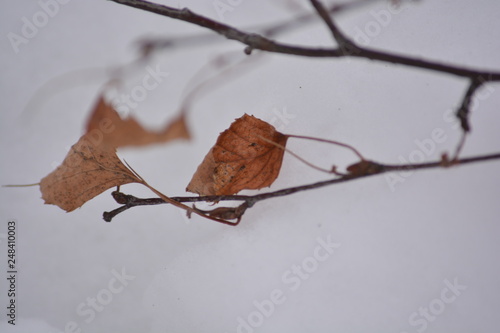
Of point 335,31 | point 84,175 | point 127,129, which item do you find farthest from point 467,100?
point 84,175

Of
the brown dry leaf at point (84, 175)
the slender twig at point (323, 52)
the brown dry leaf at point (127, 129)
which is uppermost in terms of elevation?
the slender twig at point (323, 52)

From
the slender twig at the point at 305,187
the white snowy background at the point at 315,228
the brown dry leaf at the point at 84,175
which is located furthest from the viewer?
the white snowy background at the point at 315,228

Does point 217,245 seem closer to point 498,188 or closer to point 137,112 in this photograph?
point 137,112

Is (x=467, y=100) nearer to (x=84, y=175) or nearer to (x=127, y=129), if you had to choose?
(x=127, y=129)

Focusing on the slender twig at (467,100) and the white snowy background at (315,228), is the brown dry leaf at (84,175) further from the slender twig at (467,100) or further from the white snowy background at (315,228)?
the slender twig at (467,100)

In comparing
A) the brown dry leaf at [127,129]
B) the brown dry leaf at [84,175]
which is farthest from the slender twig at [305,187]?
the brown dry leaf at [127,129]

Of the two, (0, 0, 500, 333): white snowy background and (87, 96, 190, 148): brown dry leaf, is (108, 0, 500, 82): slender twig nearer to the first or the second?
(87, 96, 190, 148): brown dry leaf

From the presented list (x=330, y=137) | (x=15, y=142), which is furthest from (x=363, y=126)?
(x=15, y=142)
